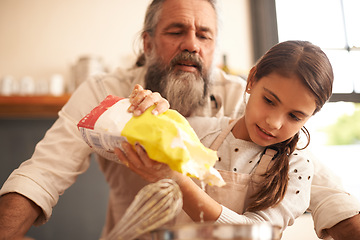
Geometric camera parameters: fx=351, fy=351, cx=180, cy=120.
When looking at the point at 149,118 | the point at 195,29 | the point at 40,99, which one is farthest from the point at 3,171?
the point at 149,118

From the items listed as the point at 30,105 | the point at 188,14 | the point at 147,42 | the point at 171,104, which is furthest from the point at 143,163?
the point at 30,105

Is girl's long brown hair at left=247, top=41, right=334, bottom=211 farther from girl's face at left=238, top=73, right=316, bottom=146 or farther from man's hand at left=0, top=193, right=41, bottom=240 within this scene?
man's hand at left=0, top=193, right=41, bottom=240

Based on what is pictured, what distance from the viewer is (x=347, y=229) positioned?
0.81 metres

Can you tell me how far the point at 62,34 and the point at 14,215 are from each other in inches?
64.3

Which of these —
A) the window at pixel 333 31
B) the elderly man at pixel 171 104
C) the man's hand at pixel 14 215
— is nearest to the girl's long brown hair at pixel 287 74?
the elderly man at pixel 171 104

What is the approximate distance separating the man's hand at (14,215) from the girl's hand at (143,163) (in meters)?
0.32

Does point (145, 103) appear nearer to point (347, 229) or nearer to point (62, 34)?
point (347, 229)

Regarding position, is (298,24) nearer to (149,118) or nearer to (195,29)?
(195,29)

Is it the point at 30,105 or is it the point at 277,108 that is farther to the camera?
the point at 30,105

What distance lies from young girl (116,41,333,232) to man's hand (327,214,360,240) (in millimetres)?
121

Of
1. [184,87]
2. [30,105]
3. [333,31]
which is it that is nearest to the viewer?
[184,87]

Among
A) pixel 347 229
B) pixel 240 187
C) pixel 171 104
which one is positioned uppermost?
pixel 171 104

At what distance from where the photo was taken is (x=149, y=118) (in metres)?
0.56

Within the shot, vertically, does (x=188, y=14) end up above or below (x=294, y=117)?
above
